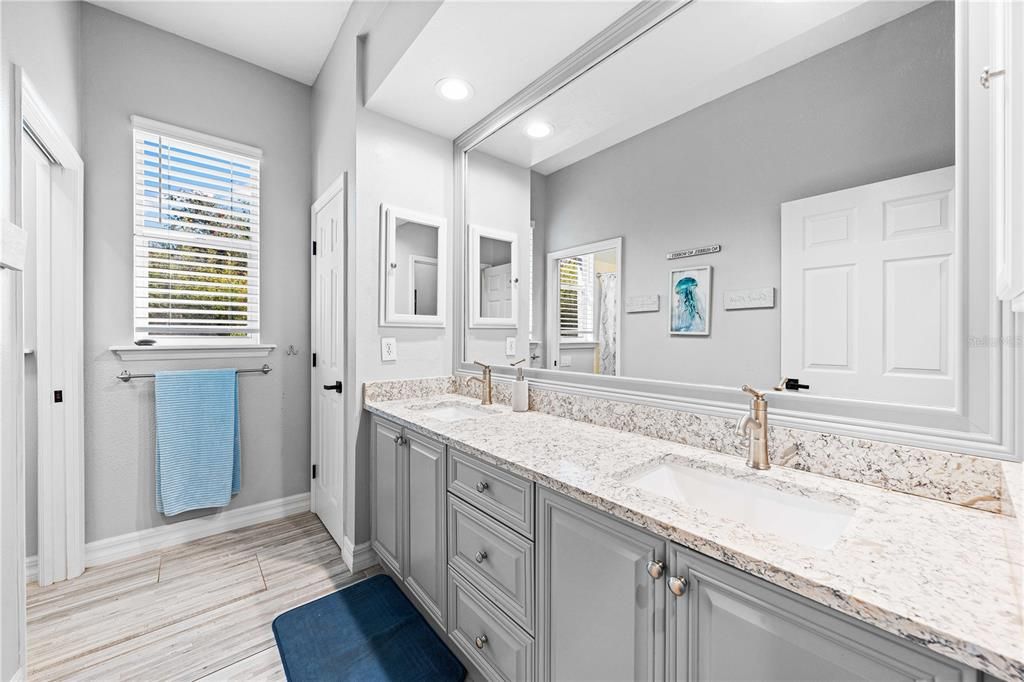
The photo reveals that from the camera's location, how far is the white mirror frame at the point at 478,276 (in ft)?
7.30

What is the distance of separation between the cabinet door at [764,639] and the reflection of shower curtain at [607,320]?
0.90 metres

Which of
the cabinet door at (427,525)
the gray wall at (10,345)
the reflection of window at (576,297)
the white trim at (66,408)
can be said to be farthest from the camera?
the white trim at (66,408)

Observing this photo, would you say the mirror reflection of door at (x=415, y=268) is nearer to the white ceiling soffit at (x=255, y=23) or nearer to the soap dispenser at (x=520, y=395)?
the soap dispenser at (x=520, y=395)

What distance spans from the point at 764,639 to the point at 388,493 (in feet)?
5.45

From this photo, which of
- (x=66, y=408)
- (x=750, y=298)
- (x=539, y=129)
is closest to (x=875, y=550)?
(x=750, y=298)

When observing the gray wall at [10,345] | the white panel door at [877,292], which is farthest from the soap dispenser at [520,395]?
the gray wall at [10,345]

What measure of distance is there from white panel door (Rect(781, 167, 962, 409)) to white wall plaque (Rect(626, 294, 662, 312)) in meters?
0.41

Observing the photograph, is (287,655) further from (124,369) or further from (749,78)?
(749,78)

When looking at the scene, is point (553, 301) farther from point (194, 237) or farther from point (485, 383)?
point (194, 237)

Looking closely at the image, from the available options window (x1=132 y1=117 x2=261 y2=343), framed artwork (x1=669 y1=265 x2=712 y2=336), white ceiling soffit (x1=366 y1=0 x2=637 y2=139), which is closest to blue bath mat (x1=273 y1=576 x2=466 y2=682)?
framed artwork (x1=669 y1=265 x2=712 y2=336)

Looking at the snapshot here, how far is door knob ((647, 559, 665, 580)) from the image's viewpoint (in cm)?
84

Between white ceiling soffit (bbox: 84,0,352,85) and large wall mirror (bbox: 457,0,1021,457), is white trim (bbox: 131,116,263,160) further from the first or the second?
large wall mirror (bbox: 457,0,1021,457)

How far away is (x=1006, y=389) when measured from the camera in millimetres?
841

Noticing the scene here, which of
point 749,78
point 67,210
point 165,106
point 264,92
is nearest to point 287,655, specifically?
point 67,210
